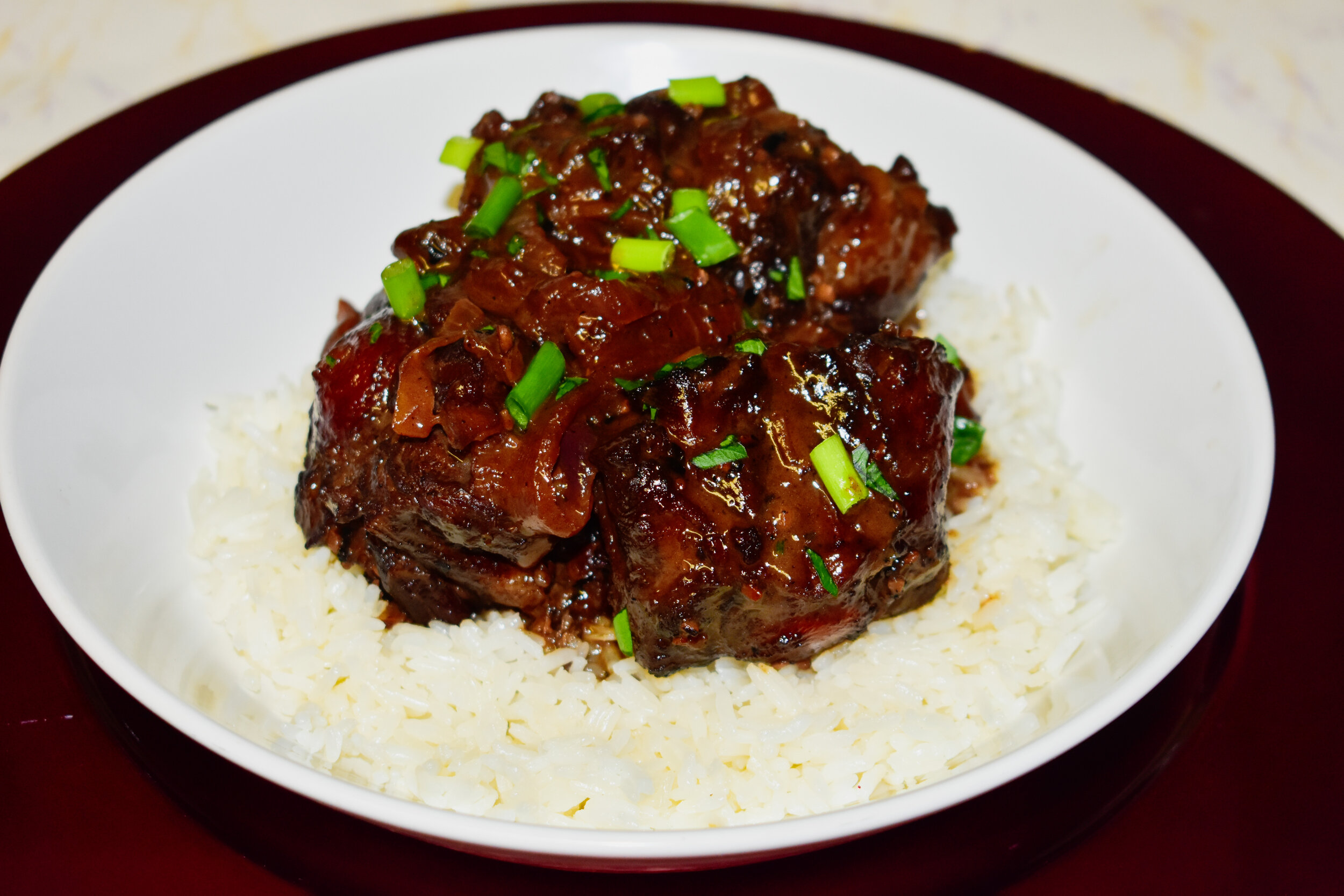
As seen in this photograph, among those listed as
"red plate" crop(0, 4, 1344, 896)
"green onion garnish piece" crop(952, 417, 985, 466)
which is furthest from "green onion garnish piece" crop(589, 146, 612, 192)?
"red plate" crop(0, 4, 1344, 896)

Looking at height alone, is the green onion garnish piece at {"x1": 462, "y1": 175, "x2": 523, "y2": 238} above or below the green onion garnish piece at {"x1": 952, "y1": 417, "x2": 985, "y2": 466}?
above

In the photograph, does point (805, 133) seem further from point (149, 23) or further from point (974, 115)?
point (149, 23)

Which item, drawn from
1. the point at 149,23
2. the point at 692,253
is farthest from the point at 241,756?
the point at 149,23

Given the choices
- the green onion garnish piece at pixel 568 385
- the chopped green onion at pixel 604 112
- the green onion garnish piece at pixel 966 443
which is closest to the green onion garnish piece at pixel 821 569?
the green onion garnish piece at pixel 568 385

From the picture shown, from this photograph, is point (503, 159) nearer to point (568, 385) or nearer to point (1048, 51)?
point (568, 385)

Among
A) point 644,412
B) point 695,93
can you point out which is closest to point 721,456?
point 644,412

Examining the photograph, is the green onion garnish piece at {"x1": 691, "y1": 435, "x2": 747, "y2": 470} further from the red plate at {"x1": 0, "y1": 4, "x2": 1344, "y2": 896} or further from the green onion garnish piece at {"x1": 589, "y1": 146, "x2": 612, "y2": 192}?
the green onion garnish piece at {"x1": 589, "y1": 146, "x2": 612, "y2": 192}
